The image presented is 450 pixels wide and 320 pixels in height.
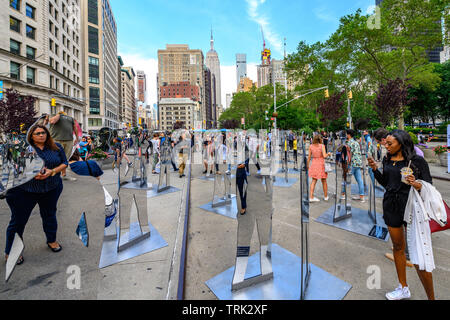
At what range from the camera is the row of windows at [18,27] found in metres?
26.2

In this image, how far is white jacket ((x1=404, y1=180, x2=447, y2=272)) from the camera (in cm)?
226

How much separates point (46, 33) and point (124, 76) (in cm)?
10284

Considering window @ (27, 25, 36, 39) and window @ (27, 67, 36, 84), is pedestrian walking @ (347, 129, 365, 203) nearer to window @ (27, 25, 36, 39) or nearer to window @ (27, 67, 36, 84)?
window @ (27, 67, 36, 84)

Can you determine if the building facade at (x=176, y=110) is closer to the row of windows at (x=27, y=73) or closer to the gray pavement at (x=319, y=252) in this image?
the row of windows at (x=27, y=73)

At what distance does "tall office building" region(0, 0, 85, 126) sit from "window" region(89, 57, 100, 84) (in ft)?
38.5

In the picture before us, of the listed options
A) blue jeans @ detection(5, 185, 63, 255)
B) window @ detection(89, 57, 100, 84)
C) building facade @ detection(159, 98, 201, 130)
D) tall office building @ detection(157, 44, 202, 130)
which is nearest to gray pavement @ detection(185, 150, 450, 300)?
blue jeans @ detection(5, 185, 63, 255)

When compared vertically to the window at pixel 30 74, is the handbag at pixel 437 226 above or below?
below

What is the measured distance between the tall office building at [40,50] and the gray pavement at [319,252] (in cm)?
2262

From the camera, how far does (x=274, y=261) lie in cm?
337

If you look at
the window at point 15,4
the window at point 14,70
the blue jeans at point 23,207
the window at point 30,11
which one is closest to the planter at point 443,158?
the blue jeans at point 23,207

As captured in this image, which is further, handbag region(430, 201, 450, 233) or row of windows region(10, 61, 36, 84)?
row of windows region(10, 61, 36, 84)

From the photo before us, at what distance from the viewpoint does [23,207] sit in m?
3.05
